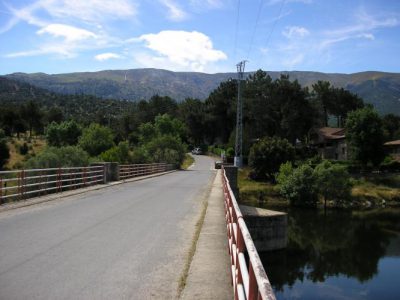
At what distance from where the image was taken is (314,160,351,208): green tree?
67625 mm

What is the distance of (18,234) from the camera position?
1066 centimetres

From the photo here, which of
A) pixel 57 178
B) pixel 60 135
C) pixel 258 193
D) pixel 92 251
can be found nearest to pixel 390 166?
pixel 258 193

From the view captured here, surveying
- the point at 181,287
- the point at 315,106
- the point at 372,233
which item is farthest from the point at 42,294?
the point at 315,106

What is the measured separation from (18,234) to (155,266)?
13.4ft

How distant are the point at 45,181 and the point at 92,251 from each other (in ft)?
47.2

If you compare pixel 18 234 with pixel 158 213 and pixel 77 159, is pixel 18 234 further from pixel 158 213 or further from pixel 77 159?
pixel 77 159

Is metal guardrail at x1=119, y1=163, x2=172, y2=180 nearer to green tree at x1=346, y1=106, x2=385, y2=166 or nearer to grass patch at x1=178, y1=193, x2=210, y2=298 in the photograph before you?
grass patch at x1=178, y1=193, x2=210, y2=298

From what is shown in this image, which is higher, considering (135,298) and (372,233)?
(135,298)

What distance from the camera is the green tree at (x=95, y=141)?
281ft

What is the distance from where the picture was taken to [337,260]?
3812 cm

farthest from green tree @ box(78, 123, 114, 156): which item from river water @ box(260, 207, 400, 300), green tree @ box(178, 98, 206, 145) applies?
green tree @ box(178, 98, 206, 145)

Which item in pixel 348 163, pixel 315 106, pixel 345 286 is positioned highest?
pixel 315 106

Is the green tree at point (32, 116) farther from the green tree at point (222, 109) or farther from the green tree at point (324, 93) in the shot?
the green tree at point (324, 93)

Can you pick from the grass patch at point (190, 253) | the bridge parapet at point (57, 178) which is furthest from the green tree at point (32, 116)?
the grass patch at point (190, 253)
